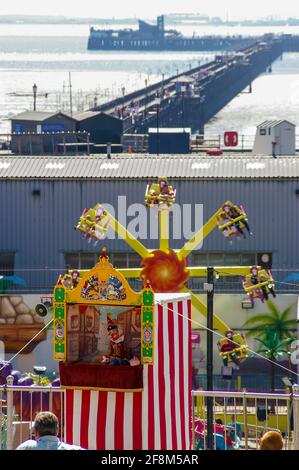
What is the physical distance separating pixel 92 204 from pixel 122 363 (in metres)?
28.1

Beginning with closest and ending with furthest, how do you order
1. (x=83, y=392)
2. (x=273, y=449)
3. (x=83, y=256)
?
(x=273, y=449) → (x=83, y=392) → (x=83, y=256)

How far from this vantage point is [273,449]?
13.0 metres

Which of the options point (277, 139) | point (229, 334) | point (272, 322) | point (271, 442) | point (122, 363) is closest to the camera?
point (271, 442)

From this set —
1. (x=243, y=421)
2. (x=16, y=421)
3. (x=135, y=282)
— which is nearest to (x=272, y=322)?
(x=135, y=282)

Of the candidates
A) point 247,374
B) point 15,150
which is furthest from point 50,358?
point 15,150

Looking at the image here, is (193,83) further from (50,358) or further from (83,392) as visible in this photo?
(83,392)

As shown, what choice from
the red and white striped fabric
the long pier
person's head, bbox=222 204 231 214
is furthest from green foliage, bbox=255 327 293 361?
the long pier

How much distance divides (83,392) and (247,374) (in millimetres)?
22934

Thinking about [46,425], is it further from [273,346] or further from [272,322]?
[272,322]

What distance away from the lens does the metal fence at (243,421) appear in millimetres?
17312

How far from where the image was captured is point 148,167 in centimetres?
4688

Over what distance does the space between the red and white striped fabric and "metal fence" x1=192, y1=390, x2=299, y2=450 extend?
277 millimetres

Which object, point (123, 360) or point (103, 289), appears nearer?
point (123, 360)

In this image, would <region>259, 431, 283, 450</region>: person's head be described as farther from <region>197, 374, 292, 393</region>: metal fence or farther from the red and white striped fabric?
<region>197, 374, 292, 393</region>: metal fence
